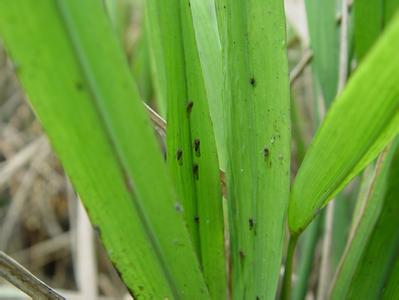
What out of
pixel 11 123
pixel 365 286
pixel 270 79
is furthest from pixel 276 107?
pixel 11 123

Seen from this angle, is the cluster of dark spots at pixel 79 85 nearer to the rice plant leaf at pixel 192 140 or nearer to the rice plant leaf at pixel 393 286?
the rice plant leaf at pixel 192 140

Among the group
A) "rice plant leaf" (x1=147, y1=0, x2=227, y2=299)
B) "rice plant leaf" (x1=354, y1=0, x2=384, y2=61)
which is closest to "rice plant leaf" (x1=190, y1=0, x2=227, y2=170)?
"rice plant leaf" (x1=147, y1=0, x2=227, y2=299)

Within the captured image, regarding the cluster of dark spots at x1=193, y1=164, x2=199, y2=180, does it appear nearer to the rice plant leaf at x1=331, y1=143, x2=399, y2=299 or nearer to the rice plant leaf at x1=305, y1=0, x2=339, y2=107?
the rice plant leaf at x1=331, y1=143, x2=399, y2=299

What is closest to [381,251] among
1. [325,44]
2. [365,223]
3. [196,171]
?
[365,223]

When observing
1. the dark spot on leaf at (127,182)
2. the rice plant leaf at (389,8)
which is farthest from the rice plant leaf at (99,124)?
the rice plant leaf at (389,8)

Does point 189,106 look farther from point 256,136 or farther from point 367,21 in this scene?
point 367,21

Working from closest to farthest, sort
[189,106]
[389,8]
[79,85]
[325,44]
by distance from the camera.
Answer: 1. [79,85]
2. [189,106]
3. [389,8]
4. [325,44]
